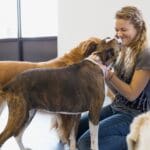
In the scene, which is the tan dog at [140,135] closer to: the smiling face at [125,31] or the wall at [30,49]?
the smiling face at [125,31]

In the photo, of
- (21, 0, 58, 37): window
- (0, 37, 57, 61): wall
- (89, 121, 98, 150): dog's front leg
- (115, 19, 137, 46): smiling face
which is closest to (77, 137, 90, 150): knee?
(89, 121, 98, 150): dog's front leg

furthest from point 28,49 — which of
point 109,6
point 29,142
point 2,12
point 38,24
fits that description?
point 29,142

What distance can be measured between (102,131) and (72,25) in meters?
1.98

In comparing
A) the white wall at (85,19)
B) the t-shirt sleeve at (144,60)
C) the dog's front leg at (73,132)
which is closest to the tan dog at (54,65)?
the dog's front leg at (73,132)

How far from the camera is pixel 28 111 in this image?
1883 mm

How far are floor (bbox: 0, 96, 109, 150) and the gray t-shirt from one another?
1.84 feet

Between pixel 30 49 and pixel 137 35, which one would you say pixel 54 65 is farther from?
pixel 30 49

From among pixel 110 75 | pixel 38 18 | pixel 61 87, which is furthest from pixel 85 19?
pixel 61 87

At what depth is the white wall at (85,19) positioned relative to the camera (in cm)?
375

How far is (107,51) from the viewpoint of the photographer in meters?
1.90

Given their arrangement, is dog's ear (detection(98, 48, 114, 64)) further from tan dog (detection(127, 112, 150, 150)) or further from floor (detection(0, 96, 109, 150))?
floor (detection(0, 96, 109, 150))

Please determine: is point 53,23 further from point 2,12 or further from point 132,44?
point 132,44

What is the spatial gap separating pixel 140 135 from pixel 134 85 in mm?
991

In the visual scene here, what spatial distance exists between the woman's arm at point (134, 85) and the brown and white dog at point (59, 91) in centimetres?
19
